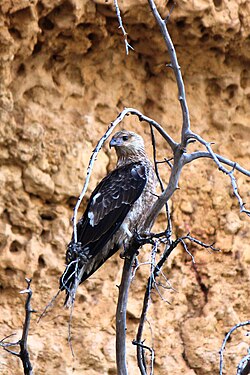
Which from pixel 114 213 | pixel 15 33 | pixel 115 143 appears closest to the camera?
pixel 114 213

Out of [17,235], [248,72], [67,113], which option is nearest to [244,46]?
[248,72]

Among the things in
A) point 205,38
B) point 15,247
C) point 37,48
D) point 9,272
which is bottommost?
point 9,272

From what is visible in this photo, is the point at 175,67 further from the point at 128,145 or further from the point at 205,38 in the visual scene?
the point at 205,38

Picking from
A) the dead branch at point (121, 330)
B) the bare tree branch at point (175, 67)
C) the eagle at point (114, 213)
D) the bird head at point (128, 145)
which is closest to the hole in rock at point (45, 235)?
the bird head at point (128, 145)

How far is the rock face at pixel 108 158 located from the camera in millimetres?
6598

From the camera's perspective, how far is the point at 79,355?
6684 mm

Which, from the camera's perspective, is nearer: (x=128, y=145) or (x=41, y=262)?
(x=128, y=145)

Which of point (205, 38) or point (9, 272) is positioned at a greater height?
point (205, 38)

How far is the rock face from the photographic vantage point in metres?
6.60

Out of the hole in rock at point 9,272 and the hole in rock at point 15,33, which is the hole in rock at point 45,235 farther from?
the hole in rock at point 15,33

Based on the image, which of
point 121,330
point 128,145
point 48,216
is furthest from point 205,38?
point 121,330

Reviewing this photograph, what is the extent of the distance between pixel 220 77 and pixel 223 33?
44cm

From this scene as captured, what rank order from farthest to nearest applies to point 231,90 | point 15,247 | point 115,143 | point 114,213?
point 231,90, point 15,247, point 115,143, point 114,213

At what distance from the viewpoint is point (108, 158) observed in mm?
7062
